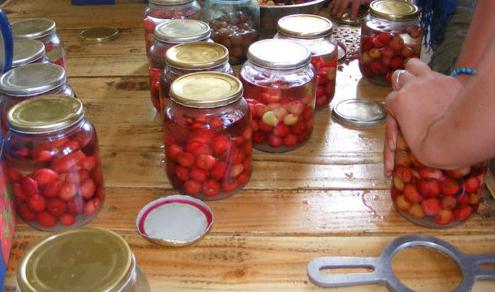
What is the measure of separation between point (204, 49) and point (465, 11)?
0.63 meters

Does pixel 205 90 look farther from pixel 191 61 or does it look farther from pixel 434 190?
pixel 434 190

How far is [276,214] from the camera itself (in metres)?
0.73

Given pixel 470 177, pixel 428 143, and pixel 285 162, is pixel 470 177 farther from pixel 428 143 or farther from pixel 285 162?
pixel 285 162

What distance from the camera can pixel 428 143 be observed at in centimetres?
63

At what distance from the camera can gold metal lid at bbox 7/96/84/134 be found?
0.65 meters

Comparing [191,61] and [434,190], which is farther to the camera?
[191,61]

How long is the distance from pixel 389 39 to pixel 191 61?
0.41 meters

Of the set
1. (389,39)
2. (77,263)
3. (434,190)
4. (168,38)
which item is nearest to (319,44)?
(389,39)

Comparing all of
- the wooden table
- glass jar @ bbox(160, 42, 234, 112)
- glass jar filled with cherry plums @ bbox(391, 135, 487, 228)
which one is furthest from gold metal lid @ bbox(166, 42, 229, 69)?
glass jar filled with cherry plums @ bbox(391, 135, 487, 228)

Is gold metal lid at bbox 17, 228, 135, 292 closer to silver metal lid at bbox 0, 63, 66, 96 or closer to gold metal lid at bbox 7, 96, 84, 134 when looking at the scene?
gold metal lid at bbox 7, 96, 84, 134

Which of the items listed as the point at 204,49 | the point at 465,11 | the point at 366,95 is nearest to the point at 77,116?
the point at 204,49

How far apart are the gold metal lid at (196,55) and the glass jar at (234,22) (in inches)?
8.8

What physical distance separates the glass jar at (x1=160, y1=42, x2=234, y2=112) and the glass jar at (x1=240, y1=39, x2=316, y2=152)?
5 cm

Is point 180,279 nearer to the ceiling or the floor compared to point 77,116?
nearer to the floor
